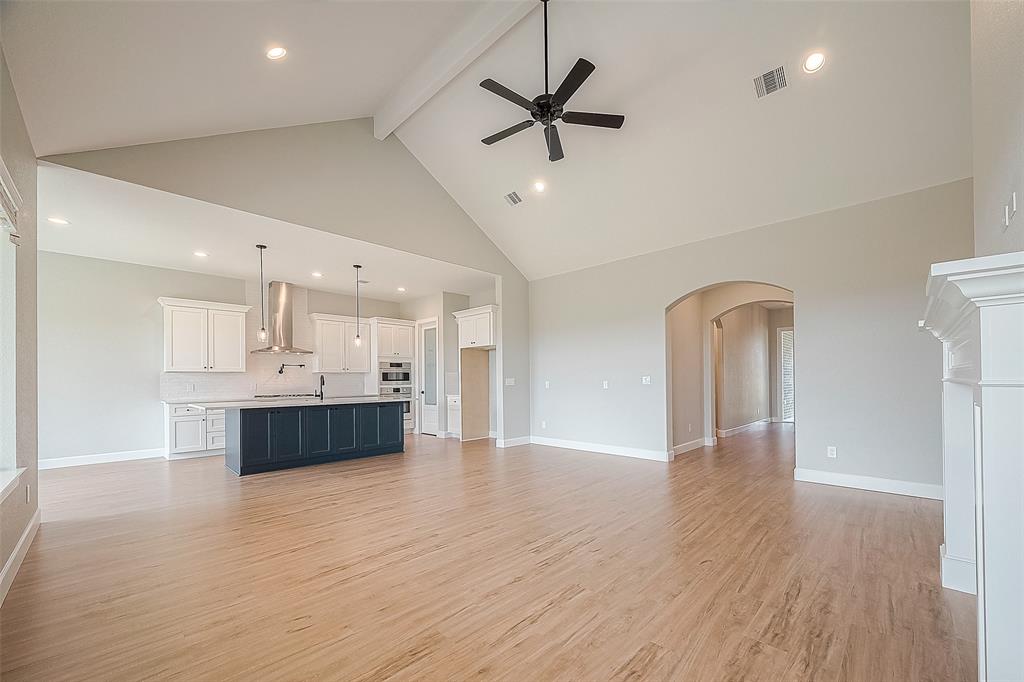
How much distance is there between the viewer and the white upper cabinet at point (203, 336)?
695cm

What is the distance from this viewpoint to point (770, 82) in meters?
3.97

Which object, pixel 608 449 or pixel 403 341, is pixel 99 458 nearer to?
pixel 403 341

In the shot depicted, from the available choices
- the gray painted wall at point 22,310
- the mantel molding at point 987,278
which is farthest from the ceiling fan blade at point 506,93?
the mantel molding at point 987,278

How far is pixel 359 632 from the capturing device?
2.20 metres

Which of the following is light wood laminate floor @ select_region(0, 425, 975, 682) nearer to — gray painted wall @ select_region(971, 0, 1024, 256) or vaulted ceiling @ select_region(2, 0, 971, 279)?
gray painted wall @ select_region(971, 0, 1024, 256)

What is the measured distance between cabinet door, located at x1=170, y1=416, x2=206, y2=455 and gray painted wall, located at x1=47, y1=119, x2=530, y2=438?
408 cm

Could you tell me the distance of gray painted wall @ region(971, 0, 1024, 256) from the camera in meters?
1.42

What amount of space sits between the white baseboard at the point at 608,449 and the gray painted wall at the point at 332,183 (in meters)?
0.64

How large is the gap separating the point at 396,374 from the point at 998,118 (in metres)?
9.16

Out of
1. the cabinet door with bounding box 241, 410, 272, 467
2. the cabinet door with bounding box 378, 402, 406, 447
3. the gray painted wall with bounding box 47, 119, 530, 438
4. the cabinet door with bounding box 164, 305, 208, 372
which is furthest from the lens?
the cabinet door with bounding box 378, 402, 406, 447

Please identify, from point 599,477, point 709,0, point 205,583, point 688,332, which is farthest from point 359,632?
point 688,332

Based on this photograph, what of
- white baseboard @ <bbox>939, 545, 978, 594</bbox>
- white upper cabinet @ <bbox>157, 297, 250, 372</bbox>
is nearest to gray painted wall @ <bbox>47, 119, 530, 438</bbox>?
white upper cabinet @ <bbox>157, 297, 250, 372</bbox>

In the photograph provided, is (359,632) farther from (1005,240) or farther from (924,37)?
(924,37)

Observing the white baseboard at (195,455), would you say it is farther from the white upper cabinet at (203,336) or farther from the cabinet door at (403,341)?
the cabinet door at (403,341)
